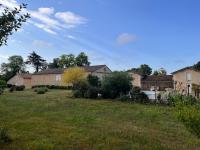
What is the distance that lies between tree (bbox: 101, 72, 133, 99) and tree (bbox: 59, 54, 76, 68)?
69699 mm

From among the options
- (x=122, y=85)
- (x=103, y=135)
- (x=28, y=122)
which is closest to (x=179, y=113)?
(x=103, y=135)

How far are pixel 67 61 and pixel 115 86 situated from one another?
7164cm

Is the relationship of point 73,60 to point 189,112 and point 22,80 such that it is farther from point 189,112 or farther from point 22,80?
point 189,112

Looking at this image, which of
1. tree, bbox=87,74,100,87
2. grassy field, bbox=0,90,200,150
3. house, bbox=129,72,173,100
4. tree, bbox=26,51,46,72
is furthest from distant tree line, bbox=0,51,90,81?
grassy field, bbox=0,90,200,150

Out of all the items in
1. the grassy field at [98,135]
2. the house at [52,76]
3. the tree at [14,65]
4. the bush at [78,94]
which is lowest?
the grassy field at [98,135]

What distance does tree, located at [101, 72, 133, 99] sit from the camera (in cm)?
4622

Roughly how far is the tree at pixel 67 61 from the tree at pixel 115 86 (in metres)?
69.7

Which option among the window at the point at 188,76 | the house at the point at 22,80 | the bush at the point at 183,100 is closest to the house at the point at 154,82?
the window at the point at 188,76

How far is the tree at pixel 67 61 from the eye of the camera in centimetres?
11662

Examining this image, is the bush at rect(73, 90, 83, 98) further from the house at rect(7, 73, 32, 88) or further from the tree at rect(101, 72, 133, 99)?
the house at rect(7, 73, 32, 88)

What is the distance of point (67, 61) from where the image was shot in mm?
116812

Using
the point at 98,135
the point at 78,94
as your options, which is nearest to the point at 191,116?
the point at 98,135

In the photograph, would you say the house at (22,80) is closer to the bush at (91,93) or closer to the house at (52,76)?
the house at (52,76)

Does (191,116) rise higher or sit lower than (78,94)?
lower
